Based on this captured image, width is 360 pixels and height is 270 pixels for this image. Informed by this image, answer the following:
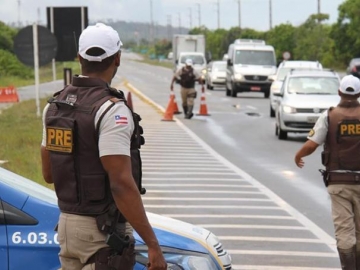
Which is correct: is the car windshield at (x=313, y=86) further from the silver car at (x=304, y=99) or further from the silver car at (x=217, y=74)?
the silver car at (x=217, y=74)

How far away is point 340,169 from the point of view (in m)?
7.77

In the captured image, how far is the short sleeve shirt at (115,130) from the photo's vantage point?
13.6 feet

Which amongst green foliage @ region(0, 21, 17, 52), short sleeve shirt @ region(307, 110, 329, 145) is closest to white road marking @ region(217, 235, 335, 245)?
short sleeve shirt @ region(307, 110, 329, 145)

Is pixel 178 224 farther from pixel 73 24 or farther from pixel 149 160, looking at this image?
pixel 73 24

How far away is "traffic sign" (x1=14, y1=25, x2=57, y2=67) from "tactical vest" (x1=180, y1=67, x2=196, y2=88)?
4.75m

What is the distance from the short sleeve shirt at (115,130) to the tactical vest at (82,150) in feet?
0.09

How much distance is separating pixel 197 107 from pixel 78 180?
2952 centimetres

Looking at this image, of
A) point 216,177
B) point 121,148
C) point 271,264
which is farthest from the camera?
point 216,177

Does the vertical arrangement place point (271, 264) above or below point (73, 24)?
below

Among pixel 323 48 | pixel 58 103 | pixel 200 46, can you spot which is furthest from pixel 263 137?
pixel 323 48

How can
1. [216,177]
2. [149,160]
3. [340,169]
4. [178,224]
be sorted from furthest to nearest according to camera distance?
[149,160] → [216,177] → [340,169] → [178,224]

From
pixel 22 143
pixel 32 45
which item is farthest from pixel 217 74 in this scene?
pixel 22 143

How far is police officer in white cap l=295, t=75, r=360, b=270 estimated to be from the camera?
25.3ft

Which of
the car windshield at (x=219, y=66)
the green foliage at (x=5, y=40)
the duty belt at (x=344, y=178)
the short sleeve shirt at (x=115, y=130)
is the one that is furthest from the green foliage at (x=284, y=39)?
the short sleeve shirt at (x=115, y=130)
